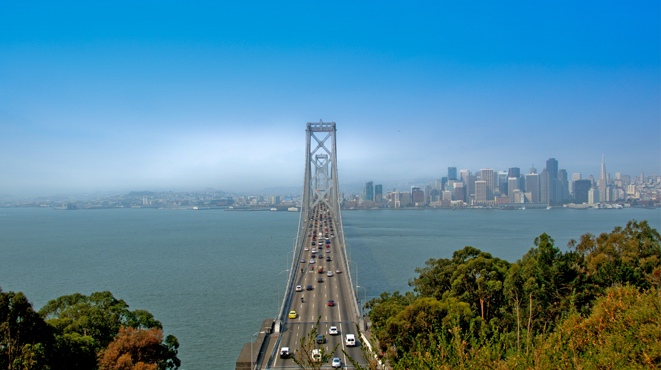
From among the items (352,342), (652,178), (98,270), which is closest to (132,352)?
(352,342)

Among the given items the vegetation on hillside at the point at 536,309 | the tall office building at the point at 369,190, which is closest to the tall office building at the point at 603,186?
the tall office building at the point at 369,190

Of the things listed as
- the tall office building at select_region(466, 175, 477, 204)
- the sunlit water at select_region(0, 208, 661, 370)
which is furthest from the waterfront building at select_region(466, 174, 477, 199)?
the sunlit water at select_region(0, 208, 661, 370)

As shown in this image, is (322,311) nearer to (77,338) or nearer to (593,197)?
(77,338)

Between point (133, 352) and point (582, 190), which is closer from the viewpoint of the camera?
point (133, 352)

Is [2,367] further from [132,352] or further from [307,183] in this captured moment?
[307,183]

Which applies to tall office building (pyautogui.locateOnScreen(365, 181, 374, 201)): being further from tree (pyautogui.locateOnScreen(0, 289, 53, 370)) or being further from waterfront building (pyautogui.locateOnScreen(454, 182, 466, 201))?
tree (pyautogui.locateOnScreen(0, 289, 53, 370))

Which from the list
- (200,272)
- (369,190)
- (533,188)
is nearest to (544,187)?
(533,188)
